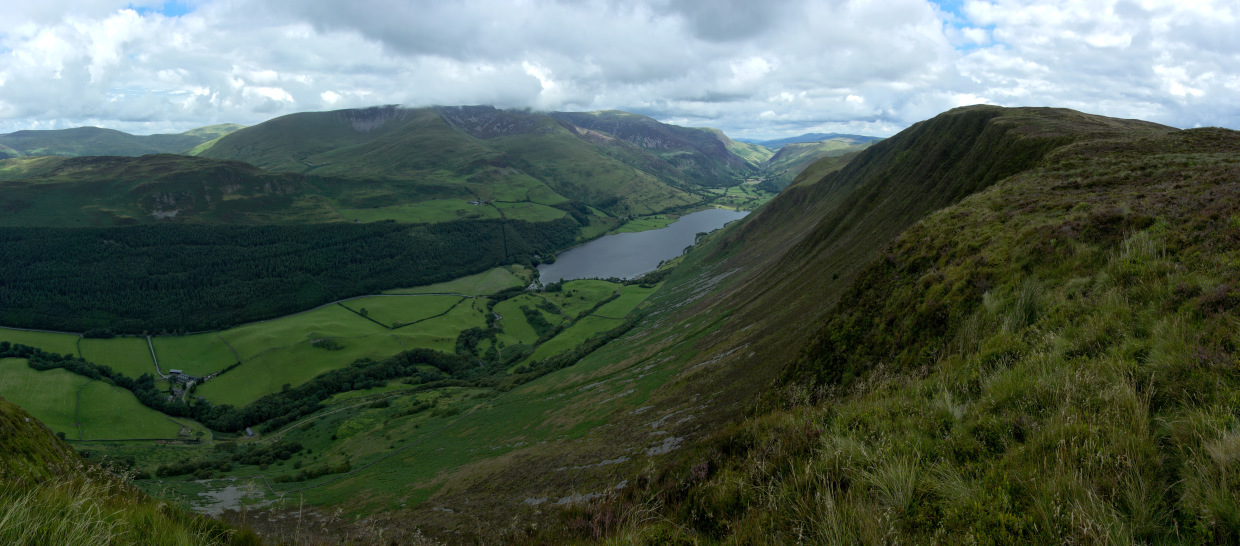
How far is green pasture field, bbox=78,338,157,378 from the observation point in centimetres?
10994

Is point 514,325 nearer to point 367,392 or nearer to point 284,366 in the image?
point 367,392

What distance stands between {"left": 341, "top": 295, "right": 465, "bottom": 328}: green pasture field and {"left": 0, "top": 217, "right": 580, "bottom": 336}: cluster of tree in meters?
18.0

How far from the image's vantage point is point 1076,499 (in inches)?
166

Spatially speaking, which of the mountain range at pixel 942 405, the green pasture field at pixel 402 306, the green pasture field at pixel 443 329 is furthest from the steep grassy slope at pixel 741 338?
the green pasture field at pixel 402 306

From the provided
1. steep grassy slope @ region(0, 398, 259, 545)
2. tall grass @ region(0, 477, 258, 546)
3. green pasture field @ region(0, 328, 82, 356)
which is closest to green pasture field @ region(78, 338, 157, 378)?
green pasture field @ region(0, 328, 82, 356)

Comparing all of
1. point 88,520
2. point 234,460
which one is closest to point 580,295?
point 234,460

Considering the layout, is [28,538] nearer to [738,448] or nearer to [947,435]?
[738,448]

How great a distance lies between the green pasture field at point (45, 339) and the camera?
4535 inches

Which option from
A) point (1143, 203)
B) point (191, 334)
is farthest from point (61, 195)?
point (1143, 203)

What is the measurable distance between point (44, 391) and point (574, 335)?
100773mm

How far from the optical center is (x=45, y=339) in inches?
4801

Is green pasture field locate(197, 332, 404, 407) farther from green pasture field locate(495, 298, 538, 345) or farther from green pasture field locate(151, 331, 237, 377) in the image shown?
green pasture field locate(495, 298, 538, 345)

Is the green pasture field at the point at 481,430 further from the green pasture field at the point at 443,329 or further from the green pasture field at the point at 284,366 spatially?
the green pasture field at the point at 443,329

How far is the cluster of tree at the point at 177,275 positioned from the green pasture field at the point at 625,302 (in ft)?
293
